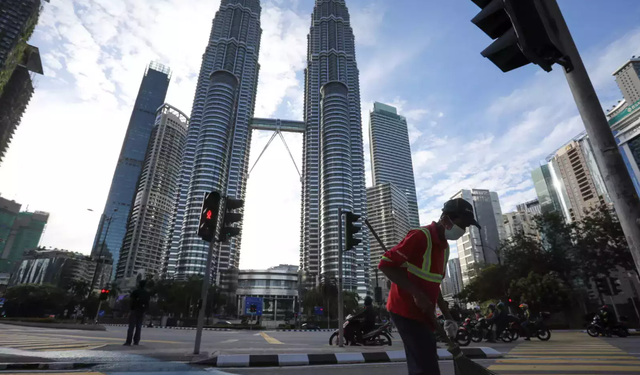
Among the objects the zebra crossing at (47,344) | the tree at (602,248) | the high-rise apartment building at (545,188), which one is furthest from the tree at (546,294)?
the high-rise apartment building at (545,188)

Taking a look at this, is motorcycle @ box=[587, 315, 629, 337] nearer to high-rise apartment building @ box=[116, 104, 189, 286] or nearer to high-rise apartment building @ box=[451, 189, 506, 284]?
high-rise apartment building @ box=[451, 189, 506, 284]

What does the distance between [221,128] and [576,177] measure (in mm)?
130111

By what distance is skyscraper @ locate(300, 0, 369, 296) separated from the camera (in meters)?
123

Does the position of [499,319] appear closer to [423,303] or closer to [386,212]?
[423,303]

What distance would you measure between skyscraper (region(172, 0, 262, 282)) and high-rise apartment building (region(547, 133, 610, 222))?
4822 inches

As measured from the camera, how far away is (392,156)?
189 meters

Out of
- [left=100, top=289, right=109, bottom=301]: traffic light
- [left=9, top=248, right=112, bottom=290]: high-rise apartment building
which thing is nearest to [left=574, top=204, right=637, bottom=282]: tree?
[left=100, top=289, right=109, bottom=301]: traffic light

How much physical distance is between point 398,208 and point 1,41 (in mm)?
154952

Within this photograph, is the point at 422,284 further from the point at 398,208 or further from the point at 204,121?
the point at 398,208

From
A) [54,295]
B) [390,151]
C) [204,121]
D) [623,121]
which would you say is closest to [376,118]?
[390,151]

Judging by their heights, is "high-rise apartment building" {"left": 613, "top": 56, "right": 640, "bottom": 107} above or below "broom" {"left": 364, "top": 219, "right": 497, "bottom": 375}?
above

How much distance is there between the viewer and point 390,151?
190m

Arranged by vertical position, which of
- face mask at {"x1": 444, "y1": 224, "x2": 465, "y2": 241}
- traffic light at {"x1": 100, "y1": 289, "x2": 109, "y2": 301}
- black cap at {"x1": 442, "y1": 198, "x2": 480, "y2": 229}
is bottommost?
face mask at {"x1": 444, "y1": 224, "x2": 465, "y2": 241}

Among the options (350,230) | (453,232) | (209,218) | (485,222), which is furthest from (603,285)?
(485,222)
